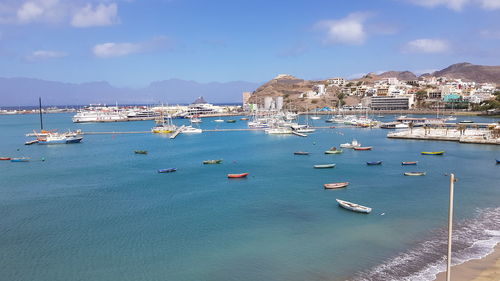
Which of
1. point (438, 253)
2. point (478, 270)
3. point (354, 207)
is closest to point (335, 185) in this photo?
point (354, 207)

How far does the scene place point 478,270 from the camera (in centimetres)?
1277

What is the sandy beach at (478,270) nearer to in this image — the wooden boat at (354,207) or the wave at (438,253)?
the wave at (438,253)

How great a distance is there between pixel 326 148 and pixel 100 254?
31700 mm

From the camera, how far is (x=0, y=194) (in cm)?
2520

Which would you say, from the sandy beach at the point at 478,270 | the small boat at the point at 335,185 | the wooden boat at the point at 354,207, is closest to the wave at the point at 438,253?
the sandy beach at the point at 478,270

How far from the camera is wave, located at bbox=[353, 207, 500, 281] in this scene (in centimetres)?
1285

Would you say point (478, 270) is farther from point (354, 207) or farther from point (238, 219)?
point (238, 219)

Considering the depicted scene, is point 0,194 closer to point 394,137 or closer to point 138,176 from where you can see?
point 138,176

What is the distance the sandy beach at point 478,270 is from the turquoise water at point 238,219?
73cm

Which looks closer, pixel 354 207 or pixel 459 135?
pixel 354 207

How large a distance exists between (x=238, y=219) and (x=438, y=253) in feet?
30.4

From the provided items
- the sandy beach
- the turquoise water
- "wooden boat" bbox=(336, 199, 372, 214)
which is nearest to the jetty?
the turquoise water

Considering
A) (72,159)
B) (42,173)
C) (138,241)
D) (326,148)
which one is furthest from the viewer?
(326,148)

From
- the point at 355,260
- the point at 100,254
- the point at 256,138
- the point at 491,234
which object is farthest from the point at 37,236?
the point at 256,138
